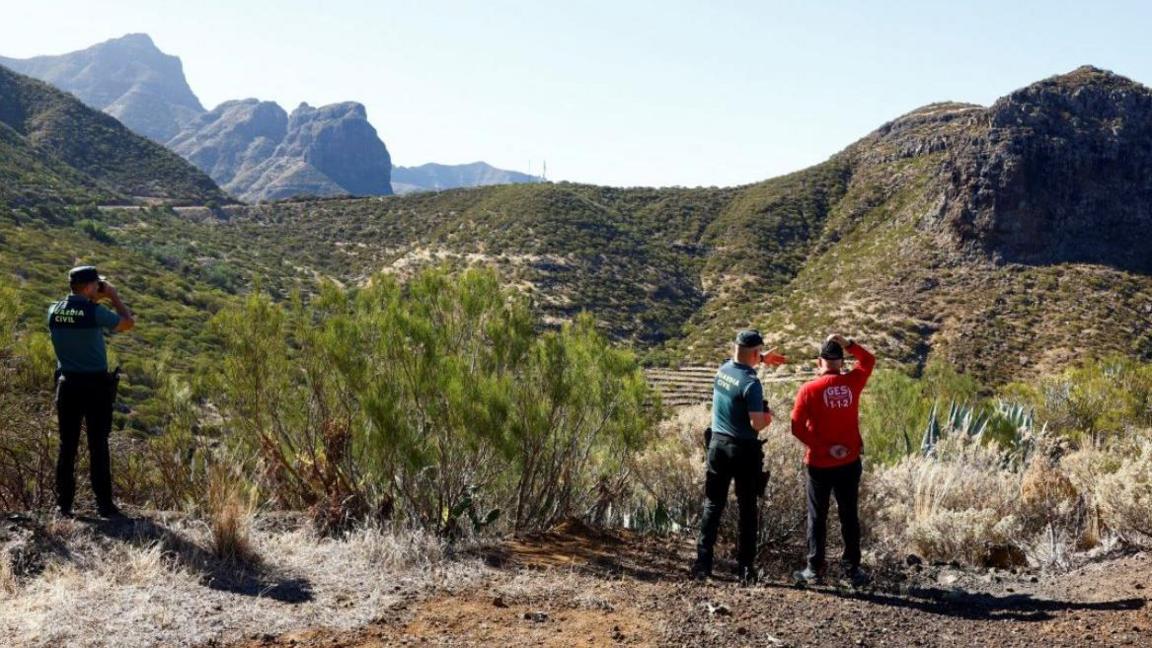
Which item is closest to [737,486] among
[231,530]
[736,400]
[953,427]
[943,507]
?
[736,400]

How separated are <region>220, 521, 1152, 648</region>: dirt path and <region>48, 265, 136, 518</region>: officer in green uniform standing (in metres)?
2.17

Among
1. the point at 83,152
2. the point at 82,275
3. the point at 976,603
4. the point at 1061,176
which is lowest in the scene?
the point at 976,603

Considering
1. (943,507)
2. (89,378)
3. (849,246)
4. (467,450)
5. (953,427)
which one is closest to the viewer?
(89,378)

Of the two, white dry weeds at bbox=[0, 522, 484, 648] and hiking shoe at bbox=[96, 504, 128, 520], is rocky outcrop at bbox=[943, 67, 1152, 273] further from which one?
hiking shoe at bbox=[96, 504, 128, 520]

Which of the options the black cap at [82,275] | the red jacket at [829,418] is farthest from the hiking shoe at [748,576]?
the black cap at [82,275]

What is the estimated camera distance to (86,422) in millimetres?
5152

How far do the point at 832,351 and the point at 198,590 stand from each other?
13.0 ft

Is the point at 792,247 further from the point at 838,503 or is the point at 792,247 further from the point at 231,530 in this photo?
the point at 231,530

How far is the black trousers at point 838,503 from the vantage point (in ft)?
16.6

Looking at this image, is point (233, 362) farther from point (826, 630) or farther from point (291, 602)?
point (826, 630)

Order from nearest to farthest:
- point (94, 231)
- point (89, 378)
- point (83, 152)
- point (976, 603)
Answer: point (976, 603) < point (89, 378) < point (94, 231) < point (83, 152)

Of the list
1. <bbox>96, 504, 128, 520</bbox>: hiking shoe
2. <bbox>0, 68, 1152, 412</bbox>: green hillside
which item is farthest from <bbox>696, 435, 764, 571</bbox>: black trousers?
<bbox>0, 68, 1152, 412</bbox>: green hillside

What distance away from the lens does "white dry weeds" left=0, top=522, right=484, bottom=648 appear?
12.3 feet

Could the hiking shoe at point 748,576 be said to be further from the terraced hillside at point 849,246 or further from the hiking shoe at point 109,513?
the terraced hillside at point 849,246
